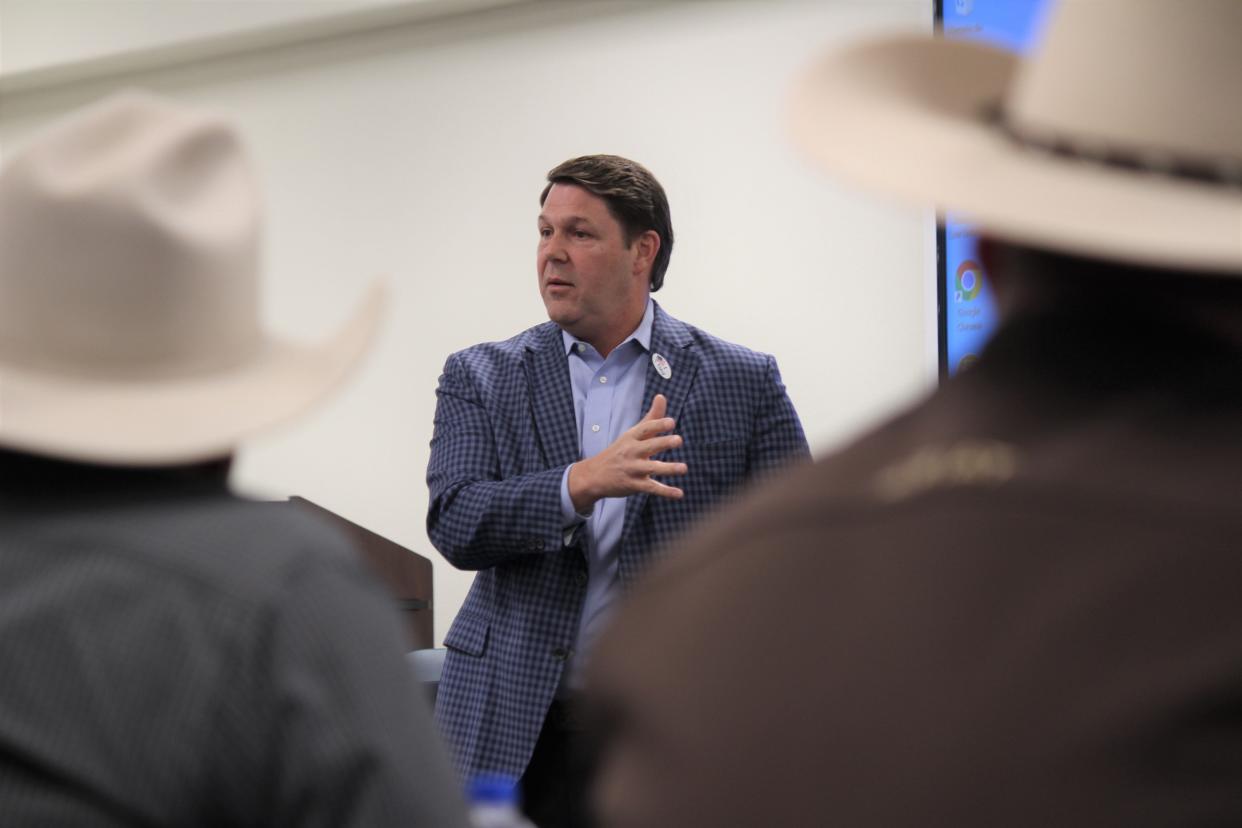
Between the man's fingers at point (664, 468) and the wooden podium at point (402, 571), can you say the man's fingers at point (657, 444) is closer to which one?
the man's fingers at point (664, 468)

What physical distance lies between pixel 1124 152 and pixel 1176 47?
61 mm

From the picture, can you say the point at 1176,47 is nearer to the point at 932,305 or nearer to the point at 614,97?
the point at 932,305

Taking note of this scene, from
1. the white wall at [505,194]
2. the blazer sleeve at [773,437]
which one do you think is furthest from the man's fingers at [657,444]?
the white wall at [505,194]

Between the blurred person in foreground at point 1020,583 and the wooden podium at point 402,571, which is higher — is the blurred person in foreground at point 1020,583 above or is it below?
above

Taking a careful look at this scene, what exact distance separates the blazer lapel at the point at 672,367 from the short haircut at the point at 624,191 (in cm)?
15

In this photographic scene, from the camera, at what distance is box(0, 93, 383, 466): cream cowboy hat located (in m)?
0.93

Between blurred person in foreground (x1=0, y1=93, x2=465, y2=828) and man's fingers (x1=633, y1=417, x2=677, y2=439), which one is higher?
blurred person in foreground (x1=0, y1=93, x2=465, y2=828)

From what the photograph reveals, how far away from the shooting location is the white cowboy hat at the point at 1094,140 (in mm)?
623

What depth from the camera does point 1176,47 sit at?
703mm

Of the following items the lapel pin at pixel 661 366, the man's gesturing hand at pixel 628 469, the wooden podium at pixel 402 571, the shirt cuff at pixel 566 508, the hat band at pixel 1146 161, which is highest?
the hat band at pixel 1146 161

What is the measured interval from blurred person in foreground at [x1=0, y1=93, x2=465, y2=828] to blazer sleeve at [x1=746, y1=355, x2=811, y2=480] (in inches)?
62.6

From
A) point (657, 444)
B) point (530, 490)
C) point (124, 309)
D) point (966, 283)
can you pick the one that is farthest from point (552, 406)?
point (124, 309)

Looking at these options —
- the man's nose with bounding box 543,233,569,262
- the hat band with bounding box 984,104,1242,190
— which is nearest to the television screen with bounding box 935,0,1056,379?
the man's nose with bounding box 543,233,569,262

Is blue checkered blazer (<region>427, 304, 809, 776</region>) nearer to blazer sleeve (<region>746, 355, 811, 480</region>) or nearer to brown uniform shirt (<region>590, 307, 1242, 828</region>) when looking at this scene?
blazer sleeve (<region>746, 355, 811, 480</region>)
